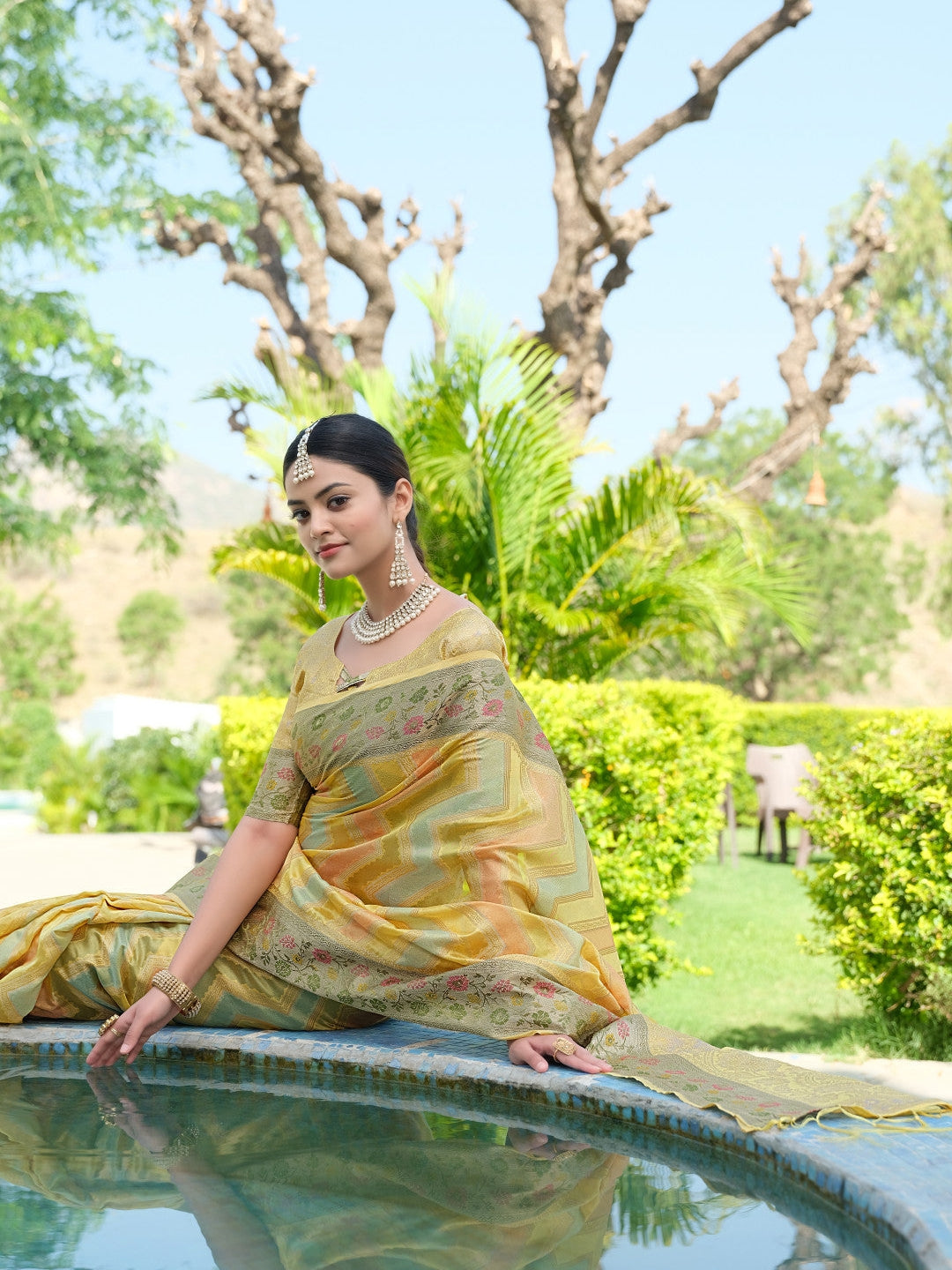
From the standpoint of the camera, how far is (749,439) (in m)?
36.2

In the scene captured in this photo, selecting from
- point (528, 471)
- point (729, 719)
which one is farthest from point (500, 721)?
point (729, 719)

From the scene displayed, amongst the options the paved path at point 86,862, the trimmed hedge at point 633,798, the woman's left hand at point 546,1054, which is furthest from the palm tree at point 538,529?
the woman's left hand at point 546,1054

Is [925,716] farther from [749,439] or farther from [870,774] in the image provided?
[749,439]

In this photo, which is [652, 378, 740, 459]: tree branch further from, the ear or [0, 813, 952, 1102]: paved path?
the ear

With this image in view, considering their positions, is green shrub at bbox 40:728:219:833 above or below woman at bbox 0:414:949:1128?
below

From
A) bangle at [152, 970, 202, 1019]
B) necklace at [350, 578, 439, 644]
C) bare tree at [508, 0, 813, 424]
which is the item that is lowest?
bangle at [152, 970, 202, 1019]

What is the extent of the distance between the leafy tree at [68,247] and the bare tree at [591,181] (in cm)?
597

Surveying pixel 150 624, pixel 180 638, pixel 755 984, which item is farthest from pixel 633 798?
pixel 180 638

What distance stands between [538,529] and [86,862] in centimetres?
544

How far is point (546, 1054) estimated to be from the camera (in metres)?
2.32

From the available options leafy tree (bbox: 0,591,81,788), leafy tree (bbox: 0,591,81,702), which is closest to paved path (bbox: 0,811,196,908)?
leafy tree (bbox: 0,591,81,788)

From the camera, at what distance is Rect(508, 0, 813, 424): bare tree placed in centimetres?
921

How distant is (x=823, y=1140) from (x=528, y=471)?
5.36 metres

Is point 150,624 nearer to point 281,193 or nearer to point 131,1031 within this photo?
point 281,193
